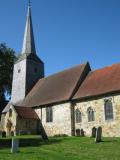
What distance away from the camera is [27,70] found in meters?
43.6

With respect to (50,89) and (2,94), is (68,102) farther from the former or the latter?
(2,94)

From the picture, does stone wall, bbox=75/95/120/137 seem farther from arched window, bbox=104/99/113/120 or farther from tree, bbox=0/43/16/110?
tree, bbox=0/43/16/110

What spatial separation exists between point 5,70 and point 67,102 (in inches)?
1020

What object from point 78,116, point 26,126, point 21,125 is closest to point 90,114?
point 78,116

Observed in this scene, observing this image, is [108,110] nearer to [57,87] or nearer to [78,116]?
[78,116]

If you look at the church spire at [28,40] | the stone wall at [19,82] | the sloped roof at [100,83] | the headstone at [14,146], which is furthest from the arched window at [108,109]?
the church spire at [28,40]

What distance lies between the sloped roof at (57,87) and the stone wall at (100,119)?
8.74 ft

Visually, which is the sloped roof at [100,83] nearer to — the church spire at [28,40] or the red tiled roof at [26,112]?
the red tiled roof at [26,112]

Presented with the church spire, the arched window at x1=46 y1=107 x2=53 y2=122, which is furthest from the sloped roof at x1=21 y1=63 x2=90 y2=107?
the church spire

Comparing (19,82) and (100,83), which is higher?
(19,82)

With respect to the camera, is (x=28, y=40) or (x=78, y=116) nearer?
(x=78, y=116)

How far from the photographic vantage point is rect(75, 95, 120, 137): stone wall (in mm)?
26422

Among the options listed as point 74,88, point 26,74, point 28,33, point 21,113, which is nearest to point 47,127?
point 21,113

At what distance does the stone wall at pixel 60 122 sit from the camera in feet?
102
